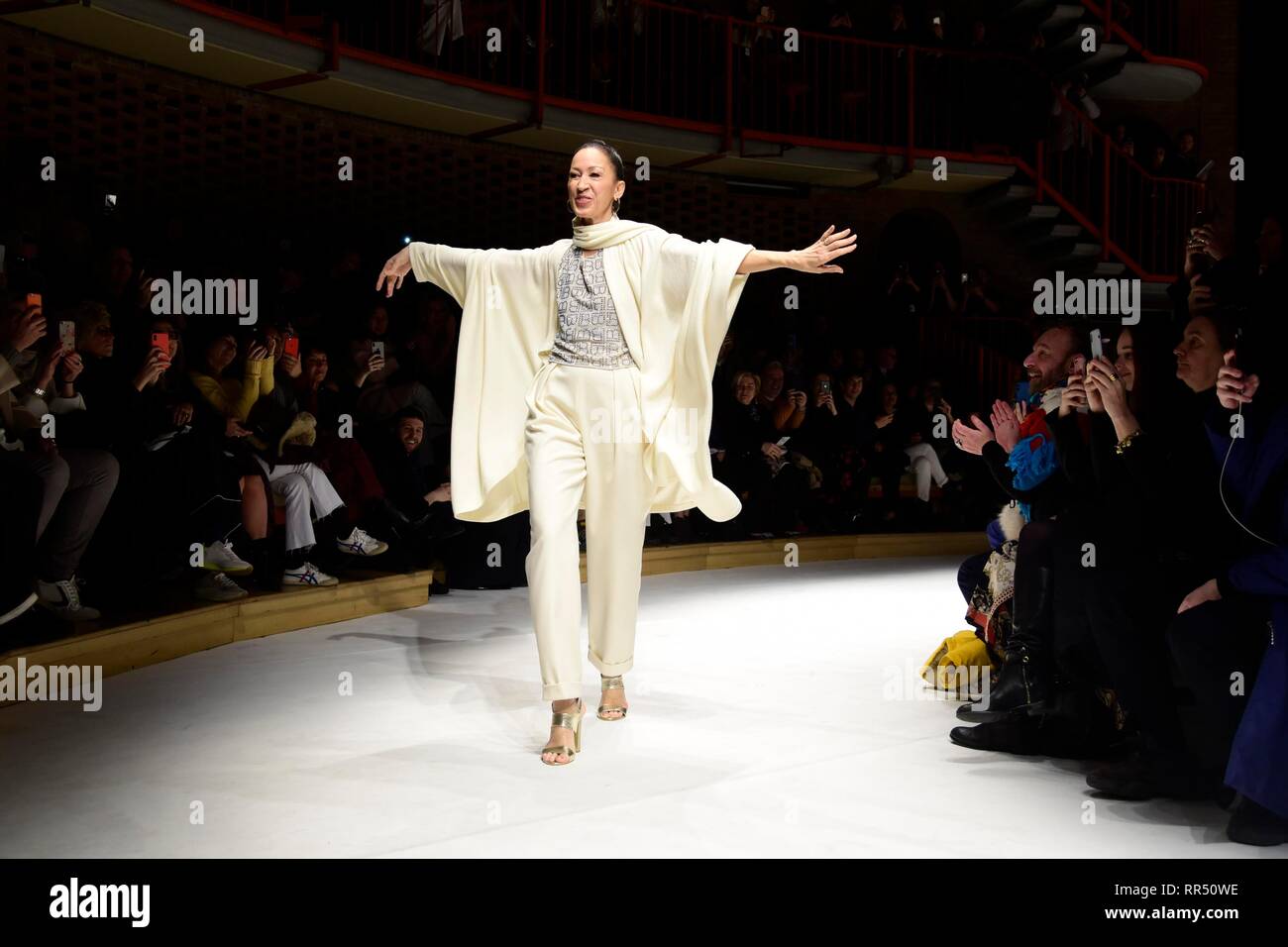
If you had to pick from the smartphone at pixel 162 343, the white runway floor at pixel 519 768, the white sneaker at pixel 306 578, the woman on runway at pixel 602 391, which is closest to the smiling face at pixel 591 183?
the woman on runway at pixel 602 391

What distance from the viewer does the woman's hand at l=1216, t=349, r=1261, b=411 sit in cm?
268

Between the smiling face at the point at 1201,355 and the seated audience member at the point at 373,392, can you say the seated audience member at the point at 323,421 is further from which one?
the smiling face at the point at 1201,355

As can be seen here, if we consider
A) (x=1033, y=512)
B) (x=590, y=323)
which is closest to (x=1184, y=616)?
(x=1033, y=512)

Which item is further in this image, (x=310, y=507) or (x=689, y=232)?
(x=689, y=232)

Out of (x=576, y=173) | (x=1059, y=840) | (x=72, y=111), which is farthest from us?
(x=72, y=111)

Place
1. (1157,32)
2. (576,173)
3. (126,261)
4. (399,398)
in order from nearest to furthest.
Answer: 1. (576,173)
2. (126,261)
3. (399,398)
4. (1157,32)

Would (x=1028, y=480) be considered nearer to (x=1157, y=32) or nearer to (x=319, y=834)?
(x=319, y=834)

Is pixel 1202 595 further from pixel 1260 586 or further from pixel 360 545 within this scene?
pixel 360 545

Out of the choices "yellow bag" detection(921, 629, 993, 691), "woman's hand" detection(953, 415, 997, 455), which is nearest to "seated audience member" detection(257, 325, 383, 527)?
"yellow bag" detection(921, 629, 993, 691)

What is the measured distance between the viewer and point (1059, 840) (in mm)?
2693

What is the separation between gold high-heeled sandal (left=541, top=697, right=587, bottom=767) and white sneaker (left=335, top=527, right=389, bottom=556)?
2.51 meters

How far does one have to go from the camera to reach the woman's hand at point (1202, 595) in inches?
110
